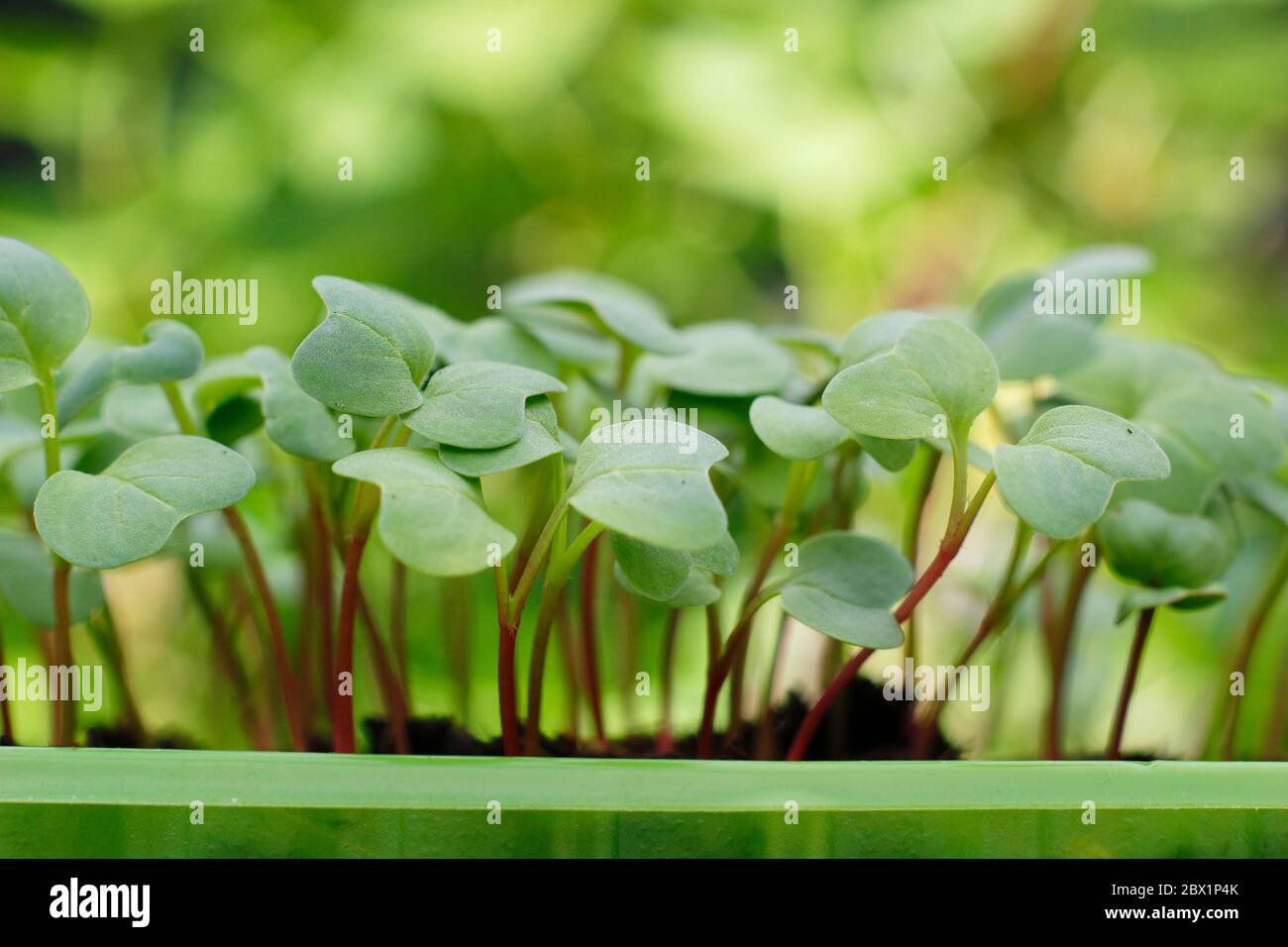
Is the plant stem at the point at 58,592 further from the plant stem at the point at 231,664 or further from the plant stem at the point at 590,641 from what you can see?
the plant stem at the point at 590,641

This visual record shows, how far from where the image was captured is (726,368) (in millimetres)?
446

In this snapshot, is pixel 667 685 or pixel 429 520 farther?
pixel 667 685

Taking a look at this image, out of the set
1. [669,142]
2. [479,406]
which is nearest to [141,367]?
[479,406]

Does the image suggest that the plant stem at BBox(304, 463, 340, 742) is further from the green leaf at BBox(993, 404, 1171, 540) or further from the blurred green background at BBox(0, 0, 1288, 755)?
the blurred green background at BBox(0, 0, 1288, 755)

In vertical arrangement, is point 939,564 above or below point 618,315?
below

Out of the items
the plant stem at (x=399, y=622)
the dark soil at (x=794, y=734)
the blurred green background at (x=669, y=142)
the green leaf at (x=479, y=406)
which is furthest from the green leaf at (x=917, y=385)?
the blurred green background at (x=669, y=142)

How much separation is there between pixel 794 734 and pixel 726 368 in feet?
0.67

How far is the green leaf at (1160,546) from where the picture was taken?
1.41 feet

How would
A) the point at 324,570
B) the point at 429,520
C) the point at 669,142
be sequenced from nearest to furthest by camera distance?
the point at 429,520 < the point at 324,570 < the point at 669,142

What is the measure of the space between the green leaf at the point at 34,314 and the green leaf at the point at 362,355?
10 cm

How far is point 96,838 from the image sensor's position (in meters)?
0.34

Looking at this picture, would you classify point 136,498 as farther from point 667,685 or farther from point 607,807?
point 667,685
